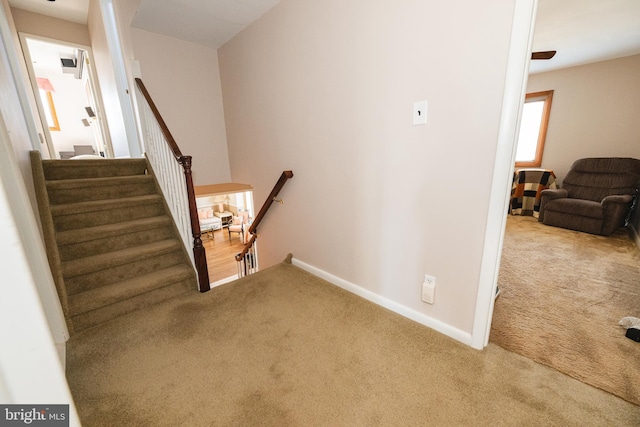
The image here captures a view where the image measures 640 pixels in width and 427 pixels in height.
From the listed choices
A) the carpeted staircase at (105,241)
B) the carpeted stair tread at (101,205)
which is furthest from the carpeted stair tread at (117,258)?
the carpeted stair tread at (101,205)

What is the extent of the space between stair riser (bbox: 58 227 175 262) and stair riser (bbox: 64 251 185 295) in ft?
0.70

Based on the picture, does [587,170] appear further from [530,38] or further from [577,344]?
[530,38]

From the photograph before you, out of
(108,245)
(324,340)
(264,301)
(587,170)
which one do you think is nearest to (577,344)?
(324,340)

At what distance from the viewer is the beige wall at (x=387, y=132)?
1.32m

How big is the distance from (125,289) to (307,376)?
5.09 ft

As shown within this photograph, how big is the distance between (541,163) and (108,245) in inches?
248

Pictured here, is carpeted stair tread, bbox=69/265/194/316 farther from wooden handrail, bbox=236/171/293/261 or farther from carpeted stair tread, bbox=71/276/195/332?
wooden handrail, bbox=236/171/293/261

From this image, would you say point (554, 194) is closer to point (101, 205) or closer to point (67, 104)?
point (101, 205)

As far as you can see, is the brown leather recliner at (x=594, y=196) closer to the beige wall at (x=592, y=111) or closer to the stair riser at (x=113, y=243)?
the beige wall at (x=592, y=111)

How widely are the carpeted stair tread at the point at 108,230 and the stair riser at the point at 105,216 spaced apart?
1.9 inches

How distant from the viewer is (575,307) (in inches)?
72.9

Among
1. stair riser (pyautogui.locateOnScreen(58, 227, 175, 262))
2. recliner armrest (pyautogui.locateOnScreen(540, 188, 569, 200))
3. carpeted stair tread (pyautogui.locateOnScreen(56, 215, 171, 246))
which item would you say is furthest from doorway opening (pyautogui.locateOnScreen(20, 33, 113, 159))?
recliner armrest (pyautogui.locateOnScreen(540, 188, 569, 200))

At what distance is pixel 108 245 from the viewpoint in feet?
7.04

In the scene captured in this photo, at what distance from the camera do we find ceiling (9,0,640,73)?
88.0 inches
